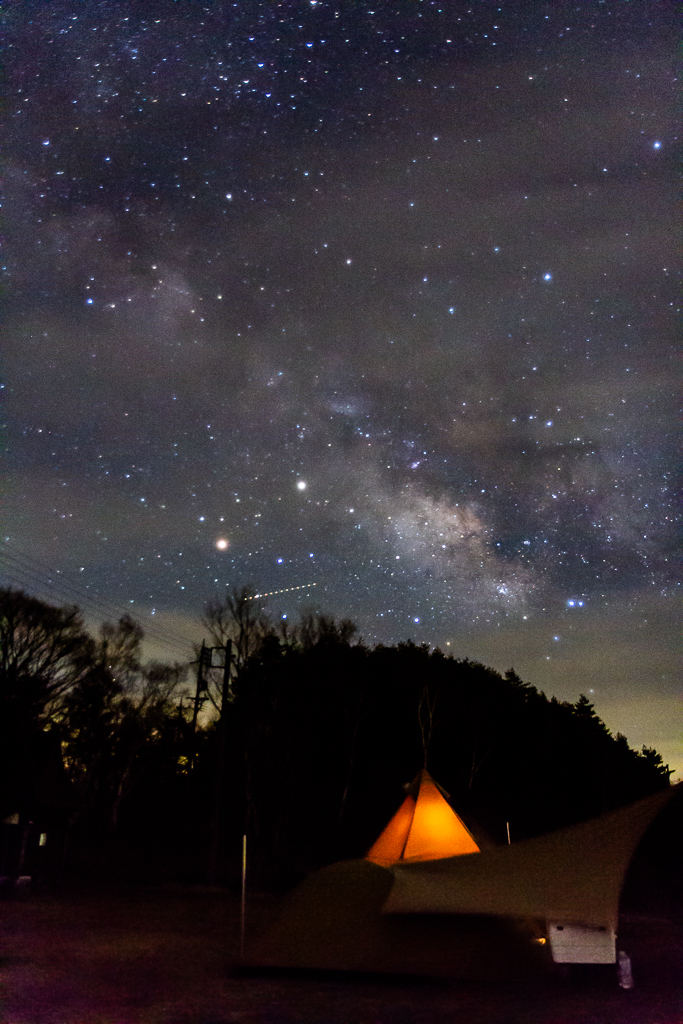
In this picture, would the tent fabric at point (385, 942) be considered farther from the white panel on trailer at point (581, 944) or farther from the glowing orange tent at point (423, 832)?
the glowing orange tent at point (423, 832)

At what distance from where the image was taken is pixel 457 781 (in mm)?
35812

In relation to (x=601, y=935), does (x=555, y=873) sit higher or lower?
higher

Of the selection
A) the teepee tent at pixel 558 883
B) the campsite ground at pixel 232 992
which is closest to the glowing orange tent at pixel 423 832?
the campsite ground at pixel 232 992

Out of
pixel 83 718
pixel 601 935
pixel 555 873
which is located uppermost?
pixel 83 718

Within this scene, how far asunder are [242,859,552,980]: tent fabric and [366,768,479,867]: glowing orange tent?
474 cm

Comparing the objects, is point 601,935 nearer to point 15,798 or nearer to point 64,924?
point 64,924

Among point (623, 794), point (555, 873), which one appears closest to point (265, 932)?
point (555, 873)

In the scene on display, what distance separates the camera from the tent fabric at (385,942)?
9742 millimetres

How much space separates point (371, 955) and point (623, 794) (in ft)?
126

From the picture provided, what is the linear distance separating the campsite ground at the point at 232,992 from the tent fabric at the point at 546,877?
911 mm

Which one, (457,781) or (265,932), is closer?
(265,932)

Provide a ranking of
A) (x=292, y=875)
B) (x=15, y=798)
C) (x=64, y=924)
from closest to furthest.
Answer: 1. (x=64, y=924)
2. (x=15, y=798)
3. (x=292, y=875)

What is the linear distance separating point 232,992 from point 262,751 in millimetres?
22044

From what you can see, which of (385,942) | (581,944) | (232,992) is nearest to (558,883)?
(581,944)
